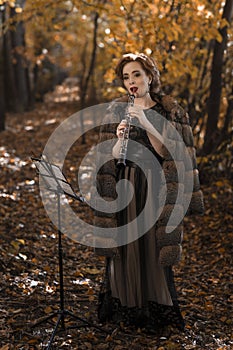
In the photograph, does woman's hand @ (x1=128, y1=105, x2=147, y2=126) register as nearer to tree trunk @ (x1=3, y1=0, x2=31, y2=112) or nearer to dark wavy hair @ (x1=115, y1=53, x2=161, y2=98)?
dark wavy hair @ (x1=115, y1=53, x2=161, y2=98)

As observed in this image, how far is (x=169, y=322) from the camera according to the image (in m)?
4.59

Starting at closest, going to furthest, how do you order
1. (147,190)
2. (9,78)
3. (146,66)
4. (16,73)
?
(146,66) → (147,190) → (9,78) → (16,73)

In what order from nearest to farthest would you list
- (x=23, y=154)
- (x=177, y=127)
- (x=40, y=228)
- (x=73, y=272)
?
1. (x=177, y=127)
2. (x=73, y=272)
3. (x=40, y=228)
4. (x=23, y=154)

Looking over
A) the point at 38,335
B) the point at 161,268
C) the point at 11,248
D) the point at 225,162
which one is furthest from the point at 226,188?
the point at 38,335

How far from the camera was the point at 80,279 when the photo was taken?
593 cm

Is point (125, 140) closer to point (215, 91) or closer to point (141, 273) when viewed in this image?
point (141, 273)

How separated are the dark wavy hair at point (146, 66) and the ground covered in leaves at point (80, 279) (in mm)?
2059

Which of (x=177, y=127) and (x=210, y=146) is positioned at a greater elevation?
(x=210, y=146)

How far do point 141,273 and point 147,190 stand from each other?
720 millimetres

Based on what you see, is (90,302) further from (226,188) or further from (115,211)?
(226,188)

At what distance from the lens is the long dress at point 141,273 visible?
4.39 m

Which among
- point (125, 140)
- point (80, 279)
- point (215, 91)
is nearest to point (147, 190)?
point (125, 140)

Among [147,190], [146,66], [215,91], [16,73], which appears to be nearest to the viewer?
[146,66]

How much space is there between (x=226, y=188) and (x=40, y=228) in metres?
3.12
